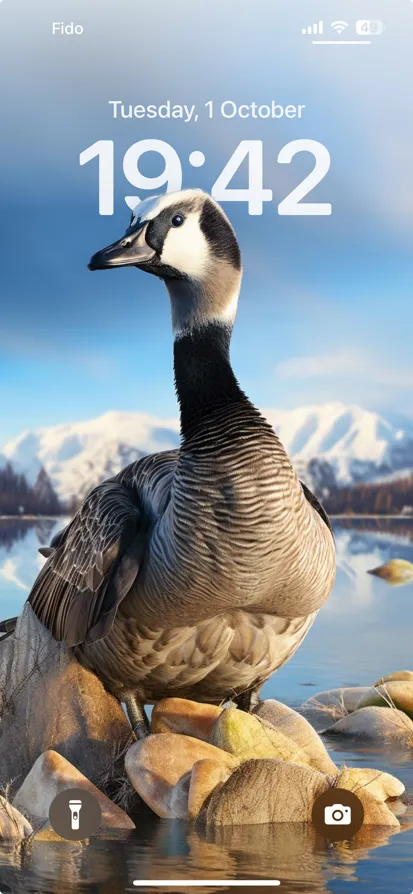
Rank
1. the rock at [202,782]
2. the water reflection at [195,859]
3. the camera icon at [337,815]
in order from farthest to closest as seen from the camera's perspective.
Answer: the rock at [202,782] < the camera icon at [337,815] < the water reflection at [195,859]

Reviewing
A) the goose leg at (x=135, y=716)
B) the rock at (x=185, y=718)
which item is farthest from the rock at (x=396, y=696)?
the goose leg at (x=135, y=716)

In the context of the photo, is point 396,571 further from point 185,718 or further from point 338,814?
point 338,814

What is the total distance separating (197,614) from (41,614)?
5.33 feet

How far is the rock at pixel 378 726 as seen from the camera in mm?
9398

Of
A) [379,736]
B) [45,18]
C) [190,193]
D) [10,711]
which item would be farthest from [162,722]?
[45,18]

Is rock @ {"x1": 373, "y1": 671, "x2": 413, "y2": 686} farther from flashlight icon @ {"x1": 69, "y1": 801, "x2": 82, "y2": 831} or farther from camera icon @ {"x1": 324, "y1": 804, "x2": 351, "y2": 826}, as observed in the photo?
flashlight icon @ {"x1": 69, "y1": 801, "x2": 82, "y2": 831}

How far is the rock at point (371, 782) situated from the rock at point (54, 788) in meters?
1.25

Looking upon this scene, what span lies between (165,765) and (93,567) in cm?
129

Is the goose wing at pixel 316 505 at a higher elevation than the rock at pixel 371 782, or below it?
higher

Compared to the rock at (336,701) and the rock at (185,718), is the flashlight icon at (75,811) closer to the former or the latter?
the rock at (185,718)

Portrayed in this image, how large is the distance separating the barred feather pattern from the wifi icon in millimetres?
2202

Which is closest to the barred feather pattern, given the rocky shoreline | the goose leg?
the goose leg

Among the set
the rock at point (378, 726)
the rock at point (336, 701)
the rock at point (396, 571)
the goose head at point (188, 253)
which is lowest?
the rock at point (336, 701)

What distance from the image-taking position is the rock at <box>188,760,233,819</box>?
7.12 meters
